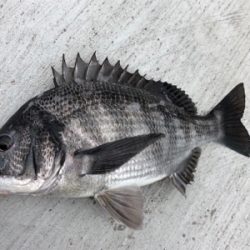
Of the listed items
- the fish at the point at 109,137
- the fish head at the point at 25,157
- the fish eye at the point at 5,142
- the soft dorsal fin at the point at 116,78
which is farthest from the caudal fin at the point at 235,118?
the fish eye at the point at 5,142

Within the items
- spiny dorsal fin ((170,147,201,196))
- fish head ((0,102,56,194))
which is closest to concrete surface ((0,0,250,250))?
spiny dorsal fin ((170,147,201,196))

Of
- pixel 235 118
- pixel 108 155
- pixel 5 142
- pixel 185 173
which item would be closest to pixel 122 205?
pixel 108 155

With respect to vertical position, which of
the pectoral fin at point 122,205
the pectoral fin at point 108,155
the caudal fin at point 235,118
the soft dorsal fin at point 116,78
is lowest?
the pectoral fin at point 122,205

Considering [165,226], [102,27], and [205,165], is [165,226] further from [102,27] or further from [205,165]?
[102,27]

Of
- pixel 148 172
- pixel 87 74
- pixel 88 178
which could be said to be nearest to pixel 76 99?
pixel 87 74

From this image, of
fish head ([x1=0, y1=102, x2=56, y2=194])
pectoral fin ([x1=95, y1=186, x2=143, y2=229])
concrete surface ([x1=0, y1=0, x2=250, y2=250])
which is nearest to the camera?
fish head ([x1=0, y1=102, x2=56, y2=194])

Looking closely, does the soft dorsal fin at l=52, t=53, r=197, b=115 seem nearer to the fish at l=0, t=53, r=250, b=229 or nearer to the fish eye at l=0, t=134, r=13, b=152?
the fish at l=0, t=53, r=250, b=229

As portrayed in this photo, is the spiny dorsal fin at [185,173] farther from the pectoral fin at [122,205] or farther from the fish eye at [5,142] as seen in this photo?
the fish eye at [5,142]

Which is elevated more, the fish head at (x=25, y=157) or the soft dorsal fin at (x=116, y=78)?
the soft dorsal fin at (x=116, y=78)
